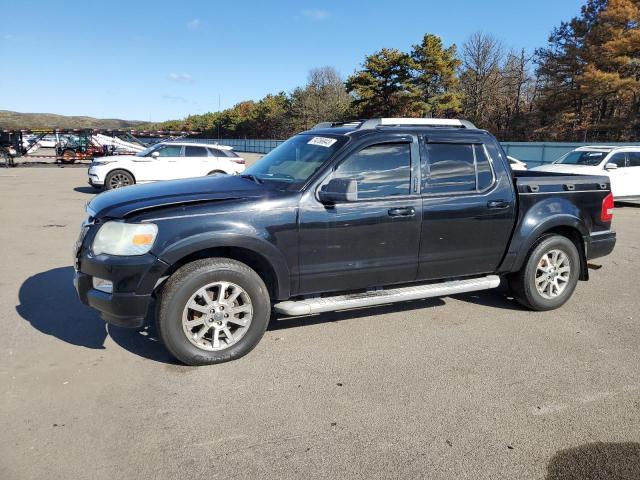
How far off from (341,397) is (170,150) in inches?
530

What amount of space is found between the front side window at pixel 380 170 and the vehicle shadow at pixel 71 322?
205cm

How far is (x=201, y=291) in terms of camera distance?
370 cm

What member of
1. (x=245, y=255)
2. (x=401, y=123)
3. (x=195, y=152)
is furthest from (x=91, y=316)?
(x=195, y=152)

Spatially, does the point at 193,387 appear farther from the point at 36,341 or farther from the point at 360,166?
the point at 360,166

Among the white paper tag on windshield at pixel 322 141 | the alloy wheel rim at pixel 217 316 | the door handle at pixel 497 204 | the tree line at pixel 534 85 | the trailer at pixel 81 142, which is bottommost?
the alloy wheel rim at pixel 217 316

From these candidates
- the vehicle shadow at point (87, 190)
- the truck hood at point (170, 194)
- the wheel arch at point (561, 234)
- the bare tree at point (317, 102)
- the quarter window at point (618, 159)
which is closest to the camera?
the truck hood at point (170, 194)

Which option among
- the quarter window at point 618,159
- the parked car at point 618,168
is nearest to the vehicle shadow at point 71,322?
the parked car at point 618,168

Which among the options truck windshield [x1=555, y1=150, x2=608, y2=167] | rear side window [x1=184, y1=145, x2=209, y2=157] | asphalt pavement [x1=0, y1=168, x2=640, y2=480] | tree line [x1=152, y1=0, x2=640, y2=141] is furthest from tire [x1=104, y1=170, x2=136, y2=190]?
tree line [x1=152, y1=0, x2=640, y2=141]

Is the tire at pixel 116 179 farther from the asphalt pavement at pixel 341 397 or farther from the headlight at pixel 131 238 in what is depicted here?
the headlight at pixel 131 238

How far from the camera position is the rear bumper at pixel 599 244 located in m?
5.29

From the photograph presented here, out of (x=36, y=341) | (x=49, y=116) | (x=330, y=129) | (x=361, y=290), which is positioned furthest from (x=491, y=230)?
(x=49, y=116)

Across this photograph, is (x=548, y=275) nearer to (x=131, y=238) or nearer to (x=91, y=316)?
(x=131, y=238)

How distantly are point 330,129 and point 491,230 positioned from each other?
5.95 ft

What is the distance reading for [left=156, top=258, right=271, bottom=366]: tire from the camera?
3.63 metres
